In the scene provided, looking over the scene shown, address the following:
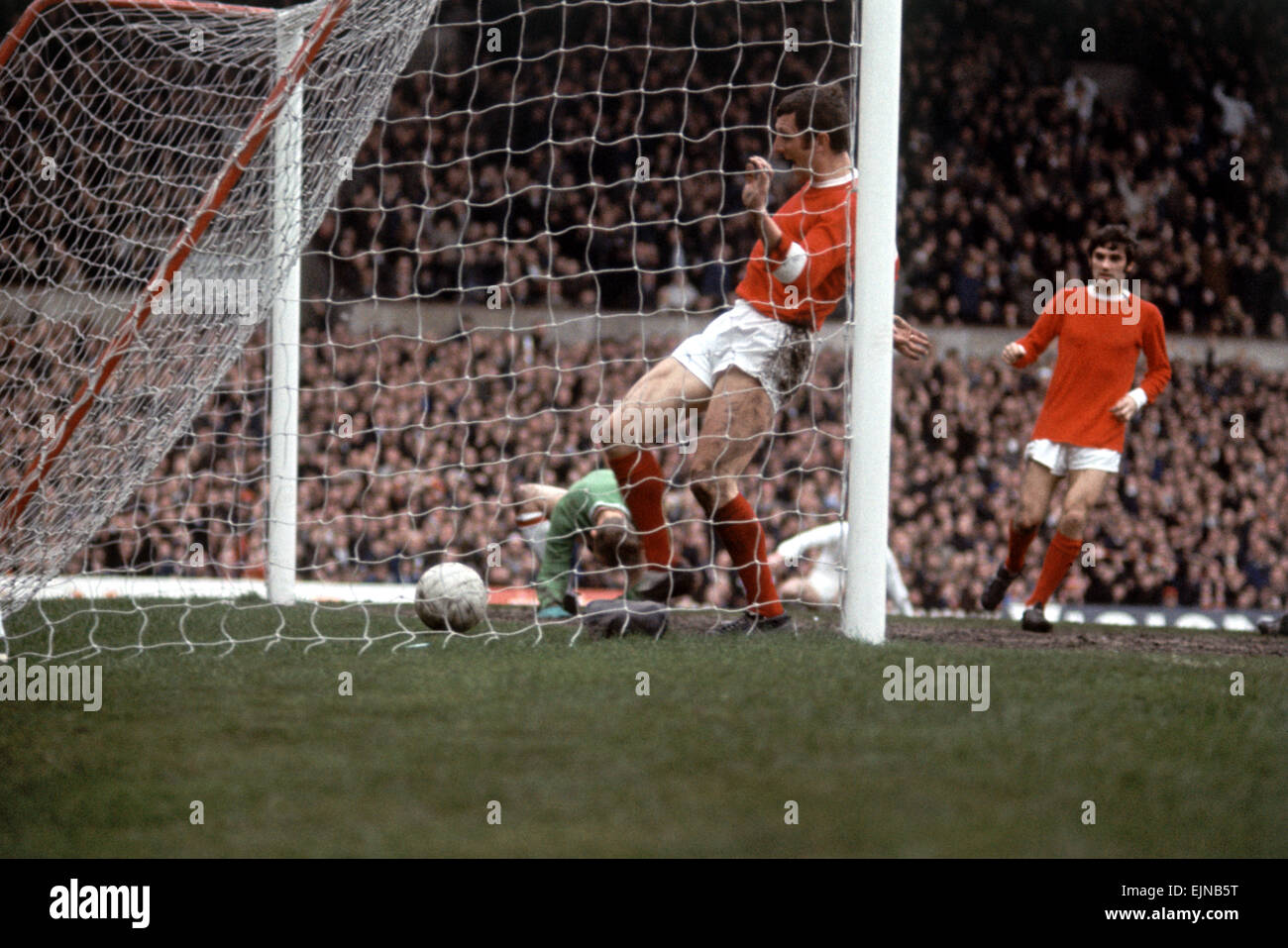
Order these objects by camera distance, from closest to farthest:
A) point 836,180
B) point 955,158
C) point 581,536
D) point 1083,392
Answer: point 836,180 < point 581,536 < point 1083,392 < point 955,158

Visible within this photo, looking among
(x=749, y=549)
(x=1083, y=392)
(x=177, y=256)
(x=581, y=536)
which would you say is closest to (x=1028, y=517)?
(x=1083, y=392)

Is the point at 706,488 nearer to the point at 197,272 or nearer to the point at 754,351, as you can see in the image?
the point at 754,351

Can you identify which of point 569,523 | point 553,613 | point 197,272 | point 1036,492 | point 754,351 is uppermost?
point 197,272

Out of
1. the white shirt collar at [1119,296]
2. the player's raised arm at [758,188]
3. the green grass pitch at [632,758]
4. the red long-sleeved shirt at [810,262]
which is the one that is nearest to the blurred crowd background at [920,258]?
the white shirt collar at [1119,296]

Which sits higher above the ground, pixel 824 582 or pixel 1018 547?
pixel 1018 547

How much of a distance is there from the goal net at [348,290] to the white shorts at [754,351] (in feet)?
0.60

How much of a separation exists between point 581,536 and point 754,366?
2.98ft

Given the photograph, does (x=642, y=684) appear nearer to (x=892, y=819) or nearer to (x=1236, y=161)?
(x=892, y=819)

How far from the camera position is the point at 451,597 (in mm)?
4094

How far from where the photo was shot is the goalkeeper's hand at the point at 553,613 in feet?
15.0

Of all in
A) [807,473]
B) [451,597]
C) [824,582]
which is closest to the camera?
[451,597]

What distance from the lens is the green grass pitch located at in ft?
6.54

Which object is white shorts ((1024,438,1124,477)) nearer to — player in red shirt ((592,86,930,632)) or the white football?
player in red shirt ((592,86,930,632))

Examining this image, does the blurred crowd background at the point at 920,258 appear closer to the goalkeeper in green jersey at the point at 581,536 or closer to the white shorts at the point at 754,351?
the goalkeeper in green jersey at the point at 581,536
